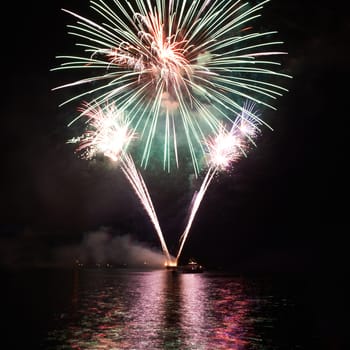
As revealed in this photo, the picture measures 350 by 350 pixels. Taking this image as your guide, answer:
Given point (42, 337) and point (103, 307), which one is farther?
point (103, 307)

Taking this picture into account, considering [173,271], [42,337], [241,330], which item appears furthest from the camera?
[173,271]

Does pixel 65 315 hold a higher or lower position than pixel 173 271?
lower

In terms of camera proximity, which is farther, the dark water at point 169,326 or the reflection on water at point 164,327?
the dark water at point 169,326

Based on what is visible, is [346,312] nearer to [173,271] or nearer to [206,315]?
[206,315]

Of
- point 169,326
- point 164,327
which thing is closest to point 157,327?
point 164,327

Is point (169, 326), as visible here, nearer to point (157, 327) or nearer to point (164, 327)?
point (164, 327)

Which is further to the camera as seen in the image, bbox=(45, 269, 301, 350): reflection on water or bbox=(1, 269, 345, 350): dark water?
bbox=(1, 269, 345, 350): dark water

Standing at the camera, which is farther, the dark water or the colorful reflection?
the dark water

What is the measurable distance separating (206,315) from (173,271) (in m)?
102

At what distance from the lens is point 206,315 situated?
141 feet

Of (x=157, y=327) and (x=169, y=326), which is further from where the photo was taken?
(x=169, y=326)

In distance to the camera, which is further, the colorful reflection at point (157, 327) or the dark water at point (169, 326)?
the dark water at point (169, 326)

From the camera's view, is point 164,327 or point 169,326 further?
point 169,326

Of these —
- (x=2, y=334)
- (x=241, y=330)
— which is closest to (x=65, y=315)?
(x=2, y=334)
